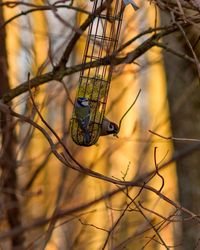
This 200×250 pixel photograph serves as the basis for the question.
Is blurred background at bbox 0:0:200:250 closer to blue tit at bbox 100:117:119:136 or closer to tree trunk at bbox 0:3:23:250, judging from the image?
tree trunk at bbox 0:3:23:250

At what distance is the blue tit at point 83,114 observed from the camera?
1934 millimetres

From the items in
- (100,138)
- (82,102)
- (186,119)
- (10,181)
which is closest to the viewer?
(82,102)

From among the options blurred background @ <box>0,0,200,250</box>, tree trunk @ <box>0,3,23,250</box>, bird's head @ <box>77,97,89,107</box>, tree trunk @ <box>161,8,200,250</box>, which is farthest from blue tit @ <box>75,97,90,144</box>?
tree trunk @ <box>0,3,23,250</box>

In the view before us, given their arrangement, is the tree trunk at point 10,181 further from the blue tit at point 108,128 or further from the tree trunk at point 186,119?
the blue tit at point 108,128

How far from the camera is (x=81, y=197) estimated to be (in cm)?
429

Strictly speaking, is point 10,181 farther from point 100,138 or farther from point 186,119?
point 186,119

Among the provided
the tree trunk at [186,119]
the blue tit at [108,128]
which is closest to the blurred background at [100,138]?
the tree trunk at [186,119]

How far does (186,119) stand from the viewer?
2.78 m

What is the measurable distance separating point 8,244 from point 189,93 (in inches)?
71.3

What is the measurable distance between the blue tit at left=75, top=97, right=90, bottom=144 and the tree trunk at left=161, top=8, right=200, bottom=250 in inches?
34.0

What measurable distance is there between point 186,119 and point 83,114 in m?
0.95

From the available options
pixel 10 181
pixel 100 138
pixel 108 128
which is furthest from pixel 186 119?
pixel 10 181

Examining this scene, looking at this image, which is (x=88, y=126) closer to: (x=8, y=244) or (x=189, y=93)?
(x=189, y=93)

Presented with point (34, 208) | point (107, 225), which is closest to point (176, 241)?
point (107, 225)
